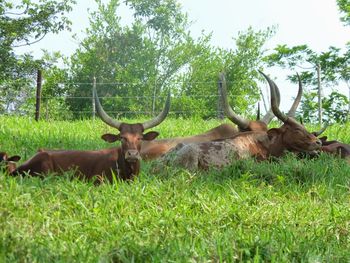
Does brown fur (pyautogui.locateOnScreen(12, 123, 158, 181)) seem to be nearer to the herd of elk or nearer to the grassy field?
the herd of elk

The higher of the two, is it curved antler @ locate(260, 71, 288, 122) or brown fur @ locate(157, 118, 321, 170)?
curved antler @ locate(260, 71, 288, 122)

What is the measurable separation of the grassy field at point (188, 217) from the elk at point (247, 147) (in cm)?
84

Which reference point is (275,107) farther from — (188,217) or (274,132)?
(188,217)

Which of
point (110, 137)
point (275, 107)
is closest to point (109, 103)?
point (275, 107)

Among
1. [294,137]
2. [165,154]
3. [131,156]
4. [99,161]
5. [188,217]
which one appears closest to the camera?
[188,217]

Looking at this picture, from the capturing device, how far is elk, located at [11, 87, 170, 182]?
7.88m

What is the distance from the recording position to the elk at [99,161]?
7.88 meters

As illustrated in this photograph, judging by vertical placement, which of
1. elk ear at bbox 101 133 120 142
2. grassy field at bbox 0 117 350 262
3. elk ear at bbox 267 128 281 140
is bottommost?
grassy field at bbox 0 117 350 262

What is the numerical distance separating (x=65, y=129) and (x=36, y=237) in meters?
10.5

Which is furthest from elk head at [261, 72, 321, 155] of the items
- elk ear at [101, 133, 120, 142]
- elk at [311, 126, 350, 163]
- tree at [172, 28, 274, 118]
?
tree at [172, 28, 274, 118]

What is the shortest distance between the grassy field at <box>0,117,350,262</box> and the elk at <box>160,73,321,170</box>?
2.76ft

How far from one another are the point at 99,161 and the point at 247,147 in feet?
6.75

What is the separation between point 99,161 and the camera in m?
8.30

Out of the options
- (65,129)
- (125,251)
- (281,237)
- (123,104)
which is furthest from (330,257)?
→ (123,104)
